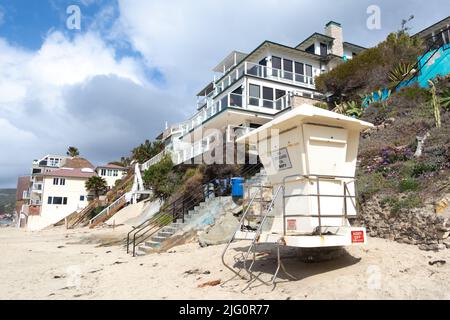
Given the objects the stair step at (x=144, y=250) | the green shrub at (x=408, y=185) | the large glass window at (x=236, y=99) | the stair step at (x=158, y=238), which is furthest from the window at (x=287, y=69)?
the green shrub at (x=408, y=185)

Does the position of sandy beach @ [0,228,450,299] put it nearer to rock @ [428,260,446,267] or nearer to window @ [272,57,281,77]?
rock @ [428,260,446,267]

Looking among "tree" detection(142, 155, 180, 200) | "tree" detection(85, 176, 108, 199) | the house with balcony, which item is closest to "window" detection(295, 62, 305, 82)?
the house with balcony

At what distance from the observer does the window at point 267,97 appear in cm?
2806

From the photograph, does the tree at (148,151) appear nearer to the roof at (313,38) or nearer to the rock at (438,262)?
the roof at (313,38)

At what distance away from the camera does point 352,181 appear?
731 cm

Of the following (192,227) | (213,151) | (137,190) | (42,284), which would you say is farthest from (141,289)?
(137,190)

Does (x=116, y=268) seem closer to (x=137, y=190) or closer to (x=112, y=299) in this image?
(x=112, y=299)

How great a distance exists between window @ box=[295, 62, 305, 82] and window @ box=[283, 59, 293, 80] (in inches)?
26.1

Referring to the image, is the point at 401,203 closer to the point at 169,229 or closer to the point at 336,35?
the point at 169,229

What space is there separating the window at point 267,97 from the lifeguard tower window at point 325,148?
21.2 m

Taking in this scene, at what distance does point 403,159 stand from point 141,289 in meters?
8.99

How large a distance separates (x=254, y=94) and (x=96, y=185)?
32216mm

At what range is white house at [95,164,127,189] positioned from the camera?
58.8 meters

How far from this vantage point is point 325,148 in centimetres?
695
